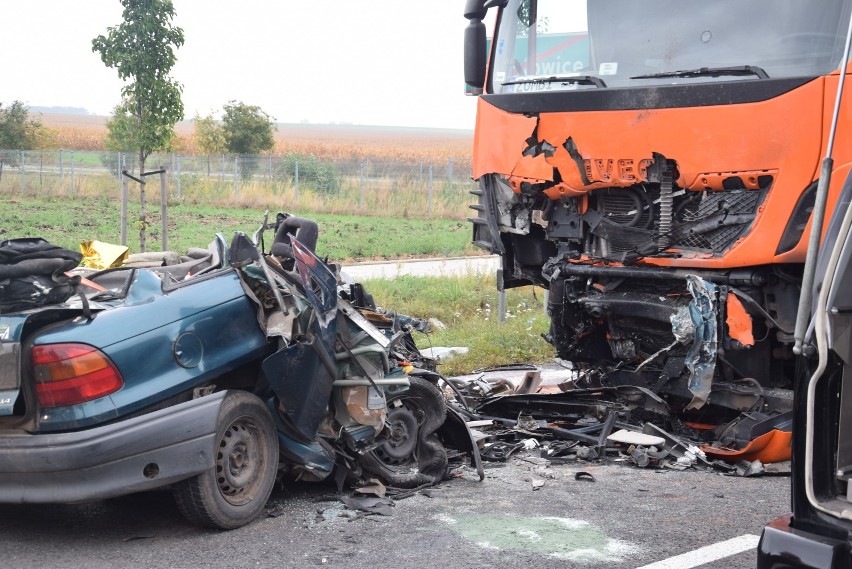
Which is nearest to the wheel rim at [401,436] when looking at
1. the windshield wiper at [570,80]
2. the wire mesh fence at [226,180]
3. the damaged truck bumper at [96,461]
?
the damaged truck bumper at [96,461]

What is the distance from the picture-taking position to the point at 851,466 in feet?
10.2

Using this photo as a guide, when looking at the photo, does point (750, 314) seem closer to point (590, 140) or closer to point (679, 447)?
point (679, 447)

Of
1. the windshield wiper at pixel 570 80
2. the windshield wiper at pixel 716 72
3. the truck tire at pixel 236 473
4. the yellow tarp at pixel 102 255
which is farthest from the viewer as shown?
the windshield wiper at pixel 570 80

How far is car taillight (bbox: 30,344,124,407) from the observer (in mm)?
4328

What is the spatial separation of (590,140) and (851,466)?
3.99 m

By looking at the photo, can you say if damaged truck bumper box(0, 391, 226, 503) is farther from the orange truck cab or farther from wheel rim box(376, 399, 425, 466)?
the orange truck cab

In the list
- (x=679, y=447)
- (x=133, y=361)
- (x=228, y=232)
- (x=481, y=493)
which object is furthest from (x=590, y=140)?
(x=228, y=232)

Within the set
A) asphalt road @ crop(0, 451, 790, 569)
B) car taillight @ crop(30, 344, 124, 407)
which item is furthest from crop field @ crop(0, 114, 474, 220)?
car taillight @ crop(30, 344, 124, 407)

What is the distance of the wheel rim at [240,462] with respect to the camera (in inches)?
185

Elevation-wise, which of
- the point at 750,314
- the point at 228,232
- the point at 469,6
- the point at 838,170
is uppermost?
the point at 469,6

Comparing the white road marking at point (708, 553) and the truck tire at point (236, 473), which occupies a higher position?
the truck tire at point (236, 473)

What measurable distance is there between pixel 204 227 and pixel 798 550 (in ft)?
67.7

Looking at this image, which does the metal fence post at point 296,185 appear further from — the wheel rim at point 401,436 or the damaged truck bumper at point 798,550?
the damaged truck bumper at point 798,550

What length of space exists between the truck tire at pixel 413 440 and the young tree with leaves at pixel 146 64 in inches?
252
